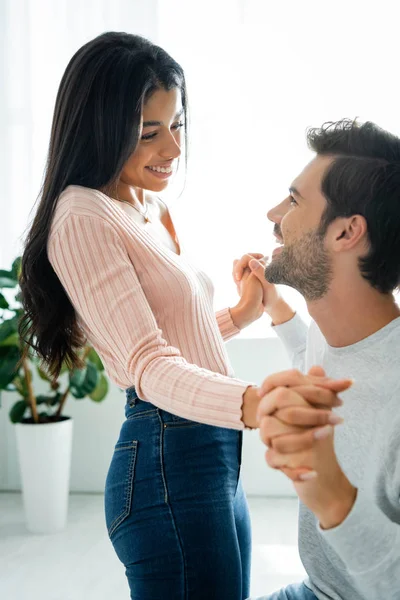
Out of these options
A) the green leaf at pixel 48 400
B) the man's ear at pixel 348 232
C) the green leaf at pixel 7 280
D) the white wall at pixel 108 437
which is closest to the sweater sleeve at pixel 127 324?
the man's ear at pixel 348 232

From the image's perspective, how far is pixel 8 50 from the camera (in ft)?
12.2

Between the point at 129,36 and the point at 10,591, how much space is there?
2.12 meters

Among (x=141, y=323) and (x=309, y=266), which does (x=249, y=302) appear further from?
(x=141, y=323)

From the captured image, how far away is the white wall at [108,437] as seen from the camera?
12.5ft

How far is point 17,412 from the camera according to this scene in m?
3.40

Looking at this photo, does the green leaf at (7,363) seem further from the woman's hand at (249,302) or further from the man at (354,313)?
the man at (354,313)

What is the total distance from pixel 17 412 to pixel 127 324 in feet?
7.61

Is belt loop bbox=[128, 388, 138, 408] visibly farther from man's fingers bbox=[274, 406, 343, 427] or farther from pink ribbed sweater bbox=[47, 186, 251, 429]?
man's fingers bbox=[274, 406, 343, 427]

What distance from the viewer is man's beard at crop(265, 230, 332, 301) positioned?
141cm

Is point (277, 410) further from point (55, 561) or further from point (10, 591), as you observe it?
point (55, 561)

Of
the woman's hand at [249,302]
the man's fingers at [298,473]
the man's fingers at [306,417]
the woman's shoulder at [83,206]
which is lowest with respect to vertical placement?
the woman's hand at [249,302]

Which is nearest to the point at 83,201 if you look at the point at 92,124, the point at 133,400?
the point at 92,124

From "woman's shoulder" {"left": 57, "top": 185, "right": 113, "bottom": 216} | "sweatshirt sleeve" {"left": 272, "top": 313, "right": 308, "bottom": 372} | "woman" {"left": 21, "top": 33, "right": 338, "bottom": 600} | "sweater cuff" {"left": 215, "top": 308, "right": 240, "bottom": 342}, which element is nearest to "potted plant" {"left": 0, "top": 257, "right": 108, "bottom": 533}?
"sweater cuff" {"left": 215, "top": 308, "right": 240, "bottom": 342}

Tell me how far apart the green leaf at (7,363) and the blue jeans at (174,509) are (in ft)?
6.80
